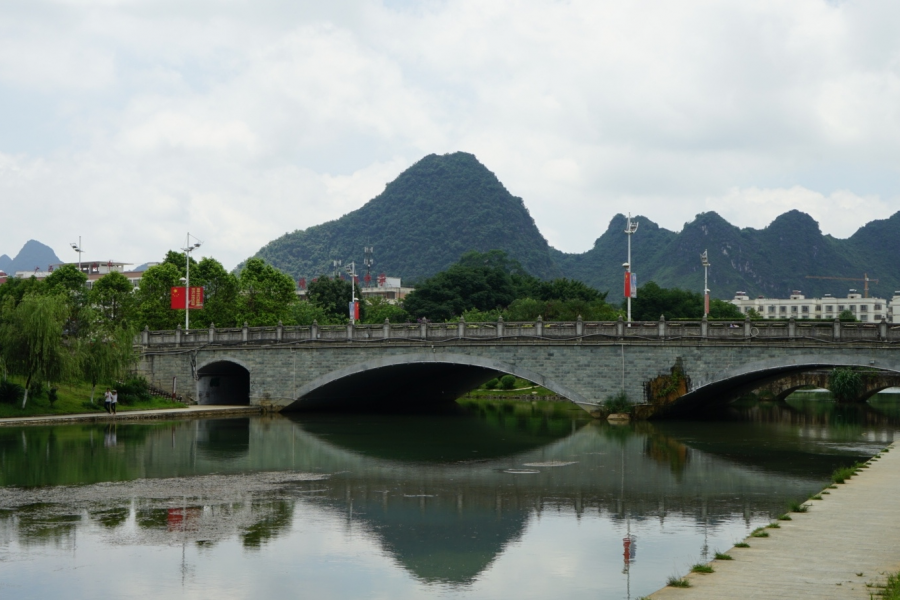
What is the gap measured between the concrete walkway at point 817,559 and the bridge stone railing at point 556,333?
2581 centimetres

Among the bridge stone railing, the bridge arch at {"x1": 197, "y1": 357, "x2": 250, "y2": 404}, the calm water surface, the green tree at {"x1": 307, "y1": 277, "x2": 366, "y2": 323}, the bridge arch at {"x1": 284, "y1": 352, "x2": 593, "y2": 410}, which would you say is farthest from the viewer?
the green tree at {"x1": 307, "y1": 277, "x2": 366, "y2": 323}

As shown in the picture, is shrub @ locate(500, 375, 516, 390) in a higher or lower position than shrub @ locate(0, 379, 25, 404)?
lower

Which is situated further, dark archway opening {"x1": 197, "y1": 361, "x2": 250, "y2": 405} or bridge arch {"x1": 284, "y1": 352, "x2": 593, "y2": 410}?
dark archway opening {"x1": 197, "y1": 361, "x2": 250, "y2": 405}

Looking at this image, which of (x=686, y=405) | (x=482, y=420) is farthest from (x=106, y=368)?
(x=686, y=405)

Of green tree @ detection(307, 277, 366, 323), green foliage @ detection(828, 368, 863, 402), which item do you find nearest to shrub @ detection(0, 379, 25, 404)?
green foliage @ detection(828, 368, 863, 402)

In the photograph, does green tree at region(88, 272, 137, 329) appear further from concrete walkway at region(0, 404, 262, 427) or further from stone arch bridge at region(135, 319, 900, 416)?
concrete walkway at region(0, 404, 262, 427)

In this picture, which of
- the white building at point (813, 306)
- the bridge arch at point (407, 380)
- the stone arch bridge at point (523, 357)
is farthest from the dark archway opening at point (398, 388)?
the white building at point (813, 306)

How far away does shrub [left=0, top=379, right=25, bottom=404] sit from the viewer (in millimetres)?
49844

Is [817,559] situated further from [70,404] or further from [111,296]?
[111,296]

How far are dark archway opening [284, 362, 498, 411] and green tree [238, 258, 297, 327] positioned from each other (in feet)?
52.6

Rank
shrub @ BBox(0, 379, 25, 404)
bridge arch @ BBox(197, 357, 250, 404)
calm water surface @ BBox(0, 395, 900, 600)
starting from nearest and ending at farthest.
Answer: calm water surface @ BBox(0, 395, 900, 600), shrub @ BBox(0, 379, 25, 404), bridge arch @ BBox(197, 357, 250, 404)

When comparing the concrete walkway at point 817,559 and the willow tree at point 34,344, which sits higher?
the willow tree at point 34,344

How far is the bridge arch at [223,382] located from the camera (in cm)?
6366

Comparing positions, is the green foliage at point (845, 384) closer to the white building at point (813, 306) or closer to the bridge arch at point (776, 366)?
the bridge arch at point (776, 366)
